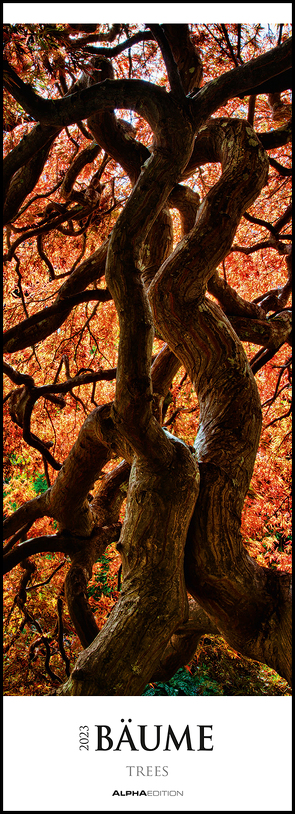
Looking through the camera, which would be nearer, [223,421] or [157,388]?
[223,421]

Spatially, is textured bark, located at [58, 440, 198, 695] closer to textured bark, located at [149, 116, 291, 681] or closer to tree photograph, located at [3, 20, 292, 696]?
tree photograph, located at [3, 20, 292, 696]

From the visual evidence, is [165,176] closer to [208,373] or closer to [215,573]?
[208,373]

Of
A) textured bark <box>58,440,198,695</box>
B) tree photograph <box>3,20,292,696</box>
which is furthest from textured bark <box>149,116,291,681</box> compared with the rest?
textured bark <box>58,440,198,695</box>

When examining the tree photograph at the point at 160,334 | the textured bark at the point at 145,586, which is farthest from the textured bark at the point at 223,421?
the textured bark at the point at 145,586

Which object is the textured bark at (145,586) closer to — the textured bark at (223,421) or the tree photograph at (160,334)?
the tree photograph at (160,334)

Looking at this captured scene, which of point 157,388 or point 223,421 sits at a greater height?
point 157,388

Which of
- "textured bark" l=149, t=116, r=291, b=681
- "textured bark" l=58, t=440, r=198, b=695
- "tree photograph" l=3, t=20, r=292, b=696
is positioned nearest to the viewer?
"textured bark" l=58, t=440, r=198, b=695

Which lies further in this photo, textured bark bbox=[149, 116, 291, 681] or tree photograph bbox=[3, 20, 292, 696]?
textured bark bbox=[149, 116, 291, 681]

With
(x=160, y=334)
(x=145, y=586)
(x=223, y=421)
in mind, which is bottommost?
(x=145, y=586)

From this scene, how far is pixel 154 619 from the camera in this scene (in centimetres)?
160

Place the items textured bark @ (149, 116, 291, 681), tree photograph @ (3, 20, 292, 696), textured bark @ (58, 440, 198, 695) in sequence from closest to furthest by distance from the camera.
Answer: textured bark @ (58, 440, 198, 695), tree photograph @ (3, 20, 292, 696), textured bark @ (149, 116, 291, 681)

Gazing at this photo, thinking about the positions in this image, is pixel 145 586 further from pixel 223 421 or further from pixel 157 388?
pixel 157 388

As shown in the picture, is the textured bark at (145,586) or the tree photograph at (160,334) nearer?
the textured bark at (145,586)

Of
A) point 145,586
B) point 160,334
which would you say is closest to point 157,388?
point 160,334
